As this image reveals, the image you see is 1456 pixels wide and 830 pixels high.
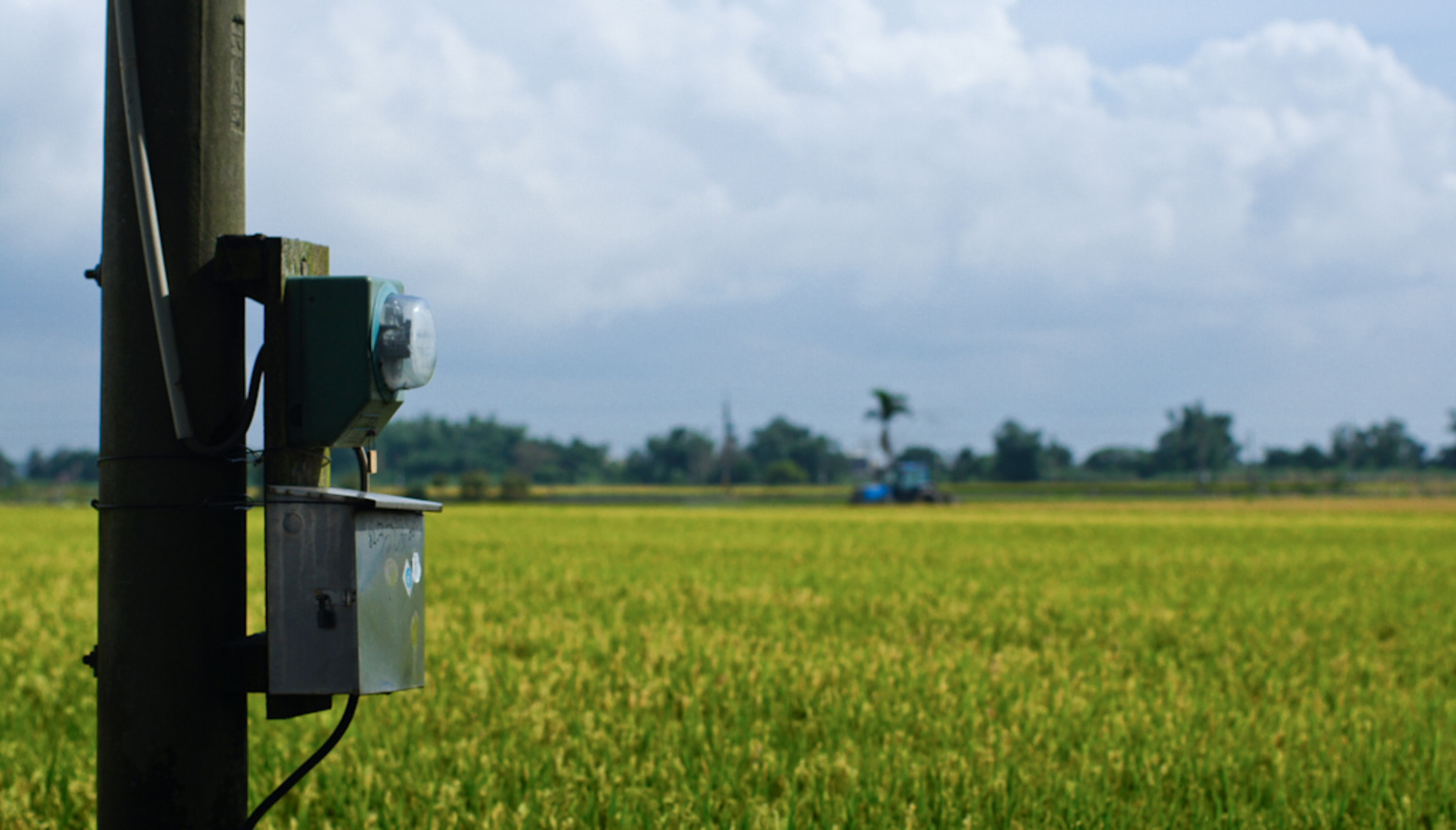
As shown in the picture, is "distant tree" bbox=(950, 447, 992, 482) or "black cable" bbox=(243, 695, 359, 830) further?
"distant tree" bbox=(950, 447, 992, 482)

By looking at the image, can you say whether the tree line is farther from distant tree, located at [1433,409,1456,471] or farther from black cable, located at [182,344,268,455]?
black cable, located at [182,344,268,455]

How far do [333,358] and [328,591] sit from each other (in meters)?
→ 0.43

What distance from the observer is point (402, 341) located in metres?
2.17

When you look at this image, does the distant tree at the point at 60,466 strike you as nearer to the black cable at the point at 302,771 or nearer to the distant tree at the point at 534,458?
the distant tree at the point at 534,458

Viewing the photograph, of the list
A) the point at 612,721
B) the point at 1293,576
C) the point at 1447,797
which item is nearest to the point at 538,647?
the point at 612,721

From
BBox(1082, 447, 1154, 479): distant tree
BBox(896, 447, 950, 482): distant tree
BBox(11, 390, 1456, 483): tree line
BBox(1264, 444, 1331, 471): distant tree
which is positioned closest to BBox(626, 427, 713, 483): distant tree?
BBox(11, 390, 1456, 483): tree line

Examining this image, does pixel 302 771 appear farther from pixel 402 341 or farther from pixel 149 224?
pixel 149 224

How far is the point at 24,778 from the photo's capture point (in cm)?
421

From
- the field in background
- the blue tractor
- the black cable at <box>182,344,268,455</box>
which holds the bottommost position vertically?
the field in background

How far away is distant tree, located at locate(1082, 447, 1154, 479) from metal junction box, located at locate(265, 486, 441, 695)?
5571 inches

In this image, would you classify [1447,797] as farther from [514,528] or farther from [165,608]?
[514,528]

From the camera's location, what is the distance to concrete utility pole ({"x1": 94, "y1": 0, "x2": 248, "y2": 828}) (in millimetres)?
2148

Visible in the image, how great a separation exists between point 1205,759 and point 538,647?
14.7 feet

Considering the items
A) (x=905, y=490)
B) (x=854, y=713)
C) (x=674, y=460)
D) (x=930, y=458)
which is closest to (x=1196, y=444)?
(x=930, y=458)
